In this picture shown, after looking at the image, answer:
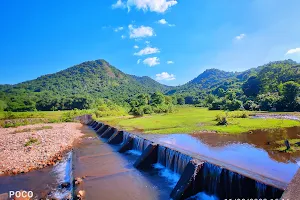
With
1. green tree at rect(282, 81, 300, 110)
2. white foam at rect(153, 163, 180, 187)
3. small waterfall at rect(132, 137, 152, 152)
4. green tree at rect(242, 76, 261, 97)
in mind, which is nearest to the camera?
white foam at rect(153, 163, 180, 187)

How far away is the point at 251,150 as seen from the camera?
19.6m

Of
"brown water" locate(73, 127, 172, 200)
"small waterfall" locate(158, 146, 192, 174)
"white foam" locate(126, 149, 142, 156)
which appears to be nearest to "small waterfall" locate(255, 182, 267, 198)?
"small waterfall" locate(158, 146, 192, 174)

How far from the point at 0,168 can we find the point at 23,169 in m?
2.55

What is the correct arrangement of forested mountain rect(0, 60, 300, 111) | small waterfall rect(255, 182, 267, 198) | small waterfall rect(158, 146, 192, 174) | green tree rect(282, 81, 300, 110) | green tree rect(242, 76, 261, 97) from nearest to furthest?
1. small waterfall rect(255, 182, 267, 198)
2. small waterfall rect(158, 146, 192, 174)
3. green tree rect(282, 81, 300, 110)
4. forested mountain rect(0, 60, 300, 111)
5. green tree rect(242, 76, 261, 97)

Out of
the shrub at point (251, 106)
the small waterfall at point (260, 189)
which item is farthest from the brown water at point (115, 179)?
the shrub at point (251, 106)

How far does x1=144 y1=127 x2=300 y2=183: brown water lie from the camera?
47.6 feet

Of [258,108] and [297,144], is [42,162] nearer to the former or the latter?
[297,144]

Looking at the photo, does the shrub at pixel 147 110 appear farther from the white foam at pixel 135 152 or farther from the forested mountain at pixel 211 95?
the white foam at pixel 135 152

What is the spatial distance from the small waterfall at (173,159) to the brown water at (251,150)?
140 inches

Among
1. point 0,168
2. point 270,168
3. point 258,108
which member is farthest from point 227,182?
point 258,108

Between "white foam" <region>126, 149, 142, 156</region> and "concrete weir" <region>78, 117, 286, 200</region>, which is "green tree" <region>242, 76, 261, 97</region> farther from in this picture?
"concrete weir" <region>78, 117, 286, 200</region>

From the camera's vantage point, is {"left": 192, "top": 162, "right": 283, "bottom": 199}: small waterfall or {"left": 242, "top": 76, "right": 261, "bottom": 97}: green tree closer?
{"left": 192, "top": 162, "right": 283, "bottom": 199}: small waterfall

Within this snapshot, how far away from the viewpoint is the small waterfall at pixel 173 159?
607 inches

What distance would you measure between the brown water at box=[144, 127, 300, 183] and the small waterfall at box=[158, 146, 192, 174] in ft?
11.7
